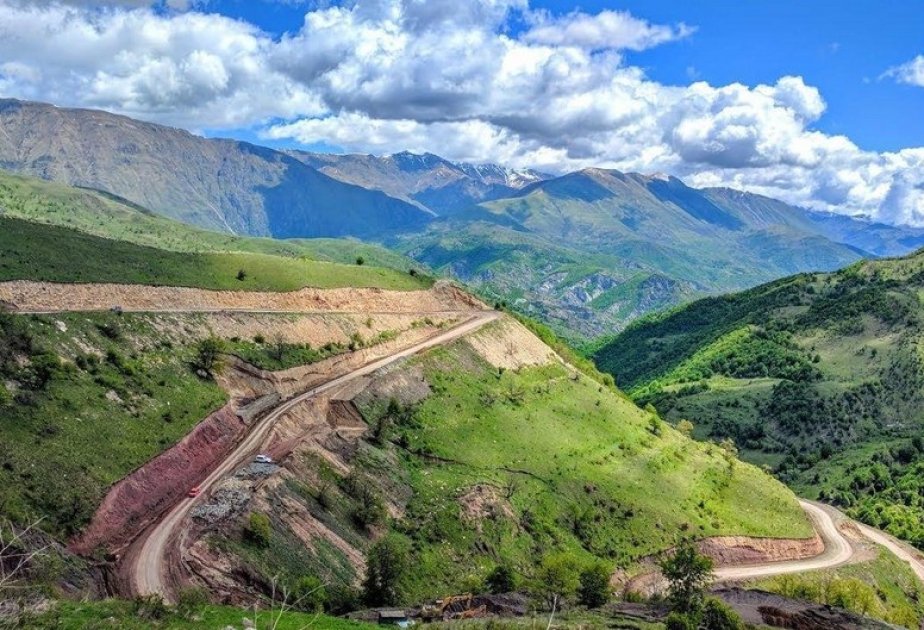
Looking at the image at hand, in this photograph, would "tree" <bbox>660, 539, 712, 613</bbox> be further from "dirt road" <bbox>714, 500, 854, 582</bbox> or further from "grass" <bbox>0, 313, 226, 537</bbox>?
"grass" <bbox>0, 313, 226, 537</bbox>

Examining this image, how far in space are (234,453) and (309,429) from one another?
37.9 ft

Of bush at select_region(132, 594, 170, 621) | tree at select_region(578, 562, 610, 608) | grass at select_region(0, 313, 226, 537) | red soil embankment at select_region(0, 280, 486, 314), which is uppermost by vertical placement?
red soil embankment at select_region(0, 280, 486, 314)

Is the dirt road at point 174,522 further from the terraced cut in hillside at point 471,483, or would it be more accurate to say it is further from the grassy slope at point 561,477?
the grassy slope at point 561,477

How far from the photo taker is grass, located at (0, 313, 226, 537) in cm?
5438

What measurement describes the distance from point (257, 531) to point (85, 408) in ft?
68.2

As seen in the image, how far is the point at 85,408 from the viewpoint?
215 feet

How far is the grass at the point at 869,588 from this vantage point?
95125 mm

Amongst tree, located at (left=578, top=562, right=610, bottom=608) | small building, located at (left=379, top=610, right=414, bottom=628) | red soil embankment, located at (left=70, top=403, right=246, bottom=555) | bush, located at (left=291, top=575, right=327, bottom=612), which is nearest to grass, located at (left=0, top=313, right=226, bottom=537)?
red soil embankment, located at (left=70, top=403, right=246, bottom=555)

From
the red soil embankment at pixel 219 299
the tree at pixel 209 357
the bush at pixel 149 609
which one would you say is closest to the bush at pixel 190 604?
the bush at pixel 149 609

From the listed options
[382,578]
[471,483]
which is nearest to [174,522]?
[382,578]

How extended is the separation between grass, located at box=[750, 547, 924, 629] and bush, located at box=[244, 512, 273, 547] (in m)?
63.3

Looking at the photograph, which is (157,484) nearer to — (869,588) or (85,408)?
(85,408)

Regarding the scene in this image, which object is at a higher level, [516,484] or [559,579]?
[516,484]

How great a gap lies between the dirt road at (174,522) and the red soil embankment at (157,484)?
1.22 metres
